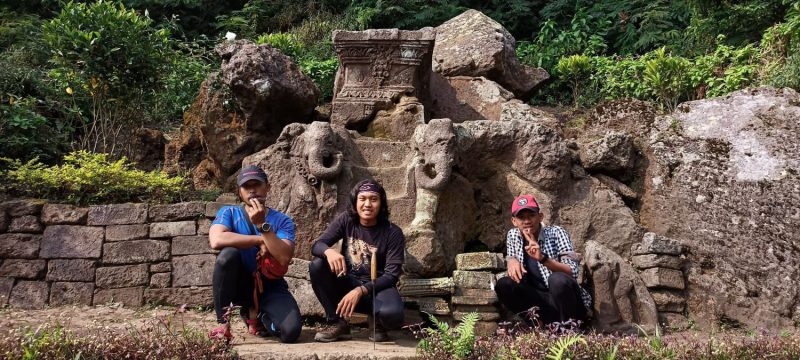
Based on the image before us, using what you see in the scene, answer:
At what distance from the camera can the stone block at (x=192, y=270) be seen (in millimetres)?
6562

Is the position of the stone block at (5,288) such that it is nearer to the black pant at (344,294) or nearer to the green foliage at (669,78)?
the black pant at (344,294)

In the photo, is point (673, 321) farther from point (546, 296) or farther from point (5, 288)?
point (5, 288)

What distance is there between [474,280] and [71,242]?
3.64 meters

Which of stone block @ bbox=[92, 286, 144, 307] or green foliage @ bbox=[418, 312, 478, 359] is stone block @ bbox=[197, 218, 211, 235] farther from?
green foliage @ bbox=[418, 312, 478, 359]

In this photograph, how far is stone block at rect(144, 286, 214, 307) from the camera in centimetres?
652

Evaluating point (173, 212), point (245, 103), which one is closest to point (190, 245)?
point (173, 212)

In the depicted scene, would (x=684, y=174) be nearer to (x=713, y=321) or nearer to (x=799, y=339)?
(x=713, y=321)

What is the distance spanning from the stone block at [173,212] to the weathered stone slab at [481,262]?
2.48 m

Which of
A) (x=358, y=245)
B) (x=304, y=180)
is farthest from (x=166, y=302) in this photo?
(x=358, y=245)

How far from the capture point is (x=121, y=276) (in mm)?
6570

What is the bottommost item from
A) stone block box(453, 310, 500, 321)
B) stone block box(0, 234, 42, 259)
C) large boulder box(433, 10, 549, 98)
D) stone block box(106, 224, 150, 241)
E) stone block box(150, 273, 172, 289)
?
stone block box(453, 310, 500, 321)

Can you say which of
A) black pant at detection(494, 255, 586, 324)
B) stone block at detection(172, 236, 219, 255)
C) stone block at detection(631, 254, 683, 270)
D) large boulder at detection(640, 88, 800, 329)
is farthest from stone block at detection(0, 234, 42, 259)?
large boulder at detection(640, 88, 800, 329)

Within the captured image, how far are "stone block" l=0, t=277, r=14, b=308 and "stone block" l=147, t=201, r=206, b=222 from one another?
1290 millimetres

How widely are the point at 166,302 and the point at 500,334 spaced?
3.35 m
